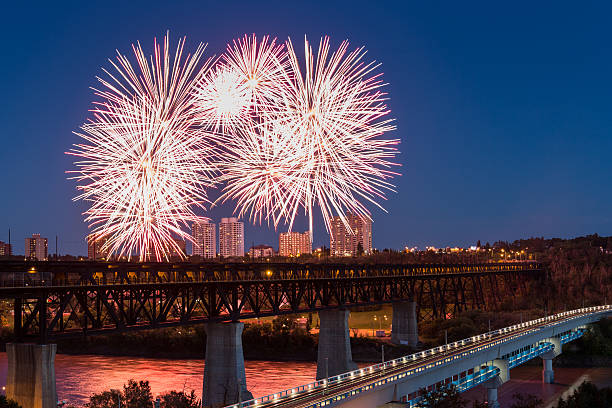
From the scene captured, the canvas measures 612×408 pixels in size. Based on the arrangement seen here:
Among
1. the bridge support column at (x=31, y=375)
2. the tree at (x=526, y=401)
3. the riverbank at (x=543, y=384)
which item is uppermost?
the bridge support column at (x=31, y=375)

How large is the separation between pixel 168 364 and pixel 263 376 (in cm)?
2273

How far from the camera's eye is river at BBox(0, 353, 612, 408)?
255ft

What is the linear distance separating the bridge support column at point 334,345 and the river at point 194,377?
5.20m

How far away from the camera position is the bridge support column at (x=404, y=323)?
10562 cm

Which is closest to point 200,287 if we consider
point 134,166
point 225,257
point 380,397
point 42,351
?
point 134,166

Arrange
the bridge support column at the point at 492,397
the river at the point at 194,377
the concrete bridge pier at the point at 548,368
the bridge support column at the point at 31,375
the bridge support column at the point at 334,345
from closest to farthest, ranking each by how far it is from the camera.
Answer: the bridge support column at the point at 31,375, the bridge support column at the point at 492,397, the river at the point at 194,377, the bridge support column at the point at 334,345, the concrete bridge pier at the point at 548,368

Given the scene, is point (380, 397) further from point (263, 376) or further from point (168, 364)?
point (168, 364)

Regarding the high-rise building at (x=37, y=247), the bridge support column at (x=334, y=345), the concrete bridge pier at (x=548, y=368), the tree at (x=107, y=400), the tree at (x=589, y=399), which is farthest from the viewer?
the high-rise building at (x=37, y=247)

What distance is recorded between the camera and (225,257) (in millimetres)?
190750

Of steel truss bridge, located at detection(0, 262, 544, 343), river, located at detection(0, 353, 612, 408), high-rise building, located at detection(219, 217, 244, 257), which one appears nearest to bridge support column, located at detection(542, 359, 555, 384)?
river, located at detection(0, 353, 612, 408)

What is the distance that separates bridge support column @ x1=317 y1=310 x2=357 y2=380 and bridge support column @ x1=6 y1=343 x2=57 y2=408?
3637 centimetres

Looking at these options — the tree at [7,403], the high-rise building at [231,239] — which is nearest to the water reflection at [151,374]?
the tree at [7,403]

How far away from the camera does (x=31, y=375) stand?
4816 centimetres

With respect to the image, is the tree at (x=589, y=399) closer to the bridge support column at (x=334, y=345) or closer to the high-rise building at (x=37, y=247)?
the bridge support column at (x=334, y=345)
